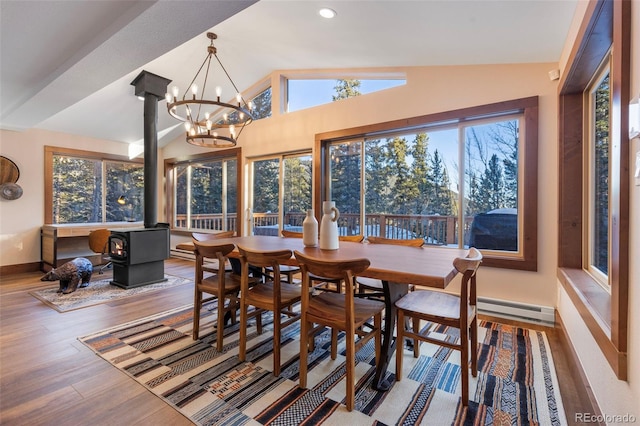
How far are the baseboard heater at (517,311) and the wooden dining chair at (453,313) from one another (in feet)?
4.34

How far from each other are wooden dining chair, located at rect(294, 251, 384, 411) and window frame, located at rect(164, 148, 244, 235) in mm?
3789

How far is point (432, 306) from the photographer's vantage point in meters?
1.92

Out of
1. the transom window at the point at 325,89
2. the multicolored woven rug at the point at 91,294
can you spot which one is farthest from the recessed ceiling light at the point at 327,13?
the multicolored woven rug at the point at 91,294

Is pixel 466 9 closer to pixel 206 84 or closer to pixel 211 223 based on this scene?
pixel 206 84

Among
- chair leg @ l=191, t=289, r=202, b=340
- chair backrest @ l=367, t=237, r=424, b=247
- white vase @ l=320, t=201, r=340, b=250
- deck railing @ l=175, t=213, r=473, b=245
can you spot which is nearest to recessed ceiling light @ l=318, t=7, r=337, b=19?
white vase @ l=320, t=201, r=340, b=250

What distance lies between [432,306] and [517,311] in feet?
A: 5.48

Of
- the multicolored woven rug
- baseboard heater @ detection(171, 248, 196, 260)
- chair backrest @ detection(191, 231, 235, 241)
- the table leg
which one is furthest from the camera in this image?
baseboard heater @ detection(171, 248, 196, 260)

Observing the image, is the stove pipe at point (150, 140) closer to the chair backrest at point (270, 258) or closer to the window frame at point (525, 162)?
the chair backrest at point (270, 258)

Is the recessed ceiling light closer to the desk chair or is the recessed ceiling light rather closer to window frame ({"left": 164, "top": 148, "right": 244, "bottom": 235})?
window frame ({"left": 164, "top": 148, "right": 244, "bottom": 235})

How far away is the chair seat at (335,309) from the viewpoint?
5.82ft

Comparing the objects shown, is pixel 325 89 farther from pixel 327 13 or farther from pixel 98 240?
pixel 98 240

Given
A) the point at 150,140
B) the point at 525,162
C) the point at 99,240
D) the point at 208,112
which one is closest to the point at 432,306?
the point at 525,162

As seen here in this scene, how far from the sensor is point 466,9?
215 centimetres

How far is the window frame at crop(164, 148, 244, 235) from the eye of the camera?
17.9 ft
